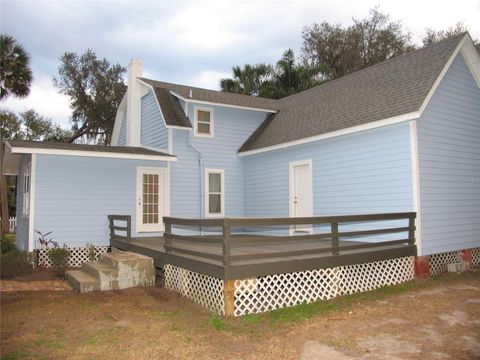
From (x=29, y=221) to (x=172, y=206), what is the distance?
414 cm

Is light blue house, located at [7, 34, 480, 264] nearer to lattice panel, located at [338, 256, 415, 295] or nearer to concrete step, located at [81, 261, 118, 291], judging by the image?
lattice panel, located at [338, 256, 415, 295]

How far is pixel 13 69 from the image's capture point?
59.9ft

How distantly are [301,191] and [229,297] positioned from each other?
20.2 ft

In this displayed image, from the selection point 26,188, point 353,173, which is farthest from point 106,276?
point 353,173

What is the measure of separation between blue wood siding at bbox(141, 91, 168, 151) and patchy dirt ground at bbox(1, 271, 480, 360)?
687 cm

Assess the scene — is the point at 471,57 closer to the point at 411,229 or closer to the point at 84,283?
the point at 411,229

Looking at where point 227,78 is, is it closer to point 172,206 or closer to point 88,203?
point 172,206

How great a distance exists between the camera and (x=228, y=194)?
46.3 feet

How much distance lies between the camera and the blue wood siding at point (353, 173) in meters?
9.11

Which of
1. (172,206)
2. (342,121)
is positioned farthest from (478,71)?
(172,206)

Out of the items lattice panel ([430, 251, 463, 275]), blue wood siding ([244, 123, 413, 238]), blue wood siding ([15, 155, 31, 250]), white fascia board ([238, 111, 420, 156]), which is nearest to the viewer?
white fascia board ([238, 111, 420, 156])

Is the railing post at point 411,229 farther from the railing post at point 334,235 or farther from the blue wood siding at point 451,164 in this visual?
the railing post at point 334,235

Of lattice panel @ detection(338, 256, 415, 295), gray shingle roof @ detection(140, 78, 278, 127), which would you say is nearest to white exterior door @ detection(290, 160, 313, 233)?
lattice panel @ detection(338, 256, 415, 295)

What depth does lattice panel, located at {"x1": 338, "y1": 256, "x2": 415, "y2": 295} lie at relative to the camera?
7.91 metres
